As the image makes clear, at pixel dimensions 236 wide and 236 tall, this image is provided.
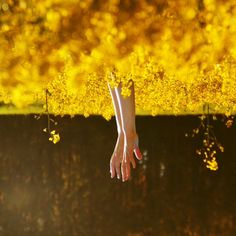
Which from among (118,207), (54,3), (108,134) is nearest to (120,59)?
(54,3)

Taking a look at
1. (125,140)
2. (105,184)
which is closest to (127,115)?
(125,140)

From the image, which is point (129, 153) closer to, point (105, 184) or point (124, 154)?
point (124, 154)

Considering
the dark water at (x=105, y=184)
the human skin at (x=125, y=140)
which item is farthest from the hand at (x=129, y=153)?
the dark water at (x=105, y=184)

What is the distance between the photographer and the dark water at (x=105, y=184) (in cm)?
523

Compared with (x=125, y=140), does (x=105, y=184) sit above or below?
below

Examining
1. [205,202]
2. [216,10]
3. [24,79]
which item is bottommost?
[205,202]

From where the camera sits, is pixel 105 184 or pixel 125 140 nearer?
pixel 125 140

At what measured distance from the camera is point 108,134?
5.38 metres

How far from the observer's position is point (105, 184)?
5332 millimetres

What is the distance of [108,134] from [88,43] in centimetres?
104

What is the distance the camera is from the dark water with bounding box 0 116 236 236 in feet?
17.2

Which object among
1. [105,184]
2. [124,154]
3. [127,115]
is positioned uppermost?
[127,115]

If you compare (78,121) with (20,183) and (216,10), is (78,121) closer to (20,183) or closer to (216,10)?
(20,183)

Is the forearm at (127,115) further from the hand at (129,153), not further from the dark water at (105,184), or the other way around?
the dark water at (105,184)
